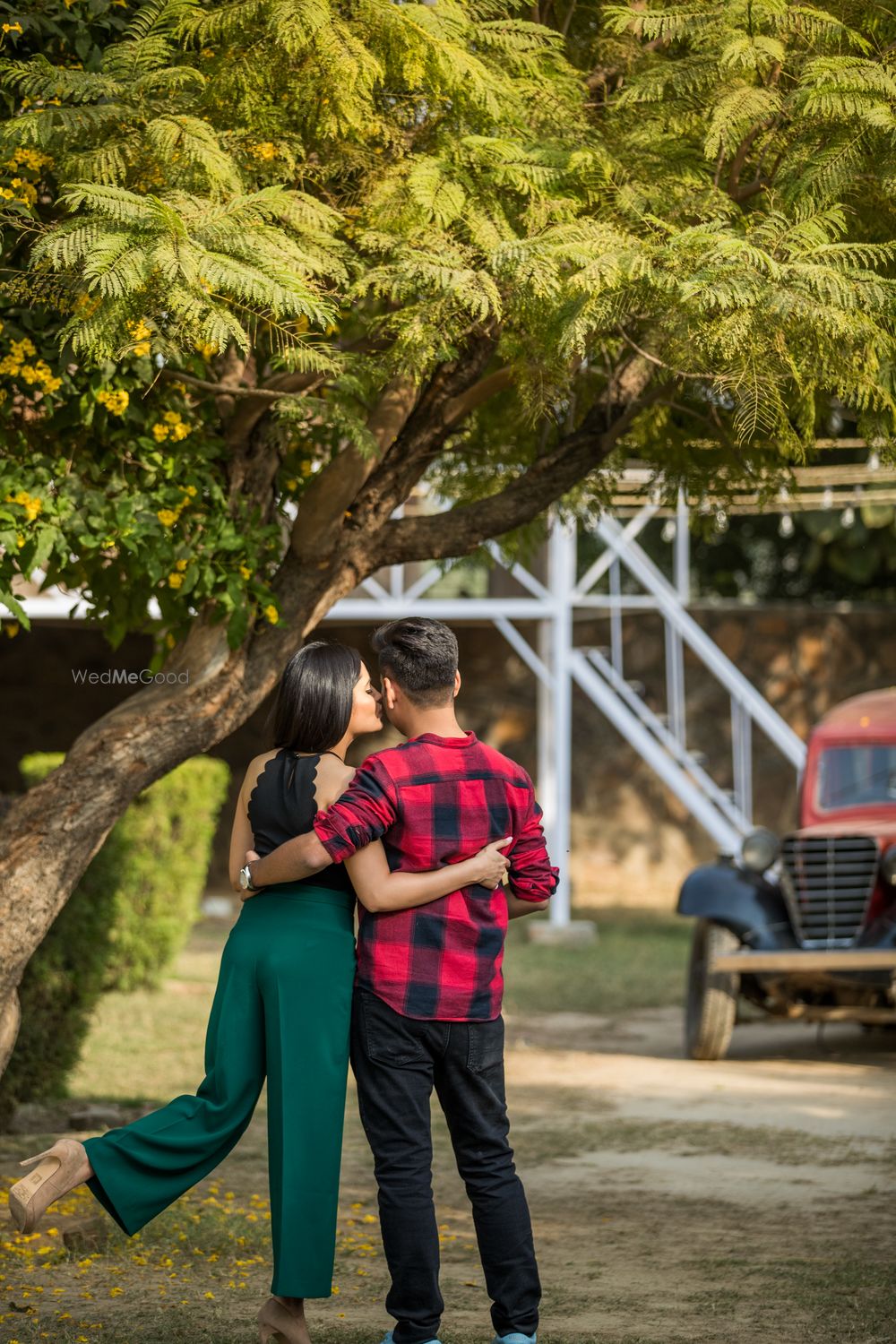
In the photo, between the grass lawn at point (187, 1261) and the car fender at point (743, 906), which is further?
the car fender at point (743, 906)

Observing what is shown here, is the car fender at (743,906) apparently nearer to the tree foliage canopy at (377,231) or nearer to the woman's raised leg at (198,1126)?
the tree foliage canopy at (377,231)

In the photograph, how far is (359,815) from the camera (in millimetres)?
3465

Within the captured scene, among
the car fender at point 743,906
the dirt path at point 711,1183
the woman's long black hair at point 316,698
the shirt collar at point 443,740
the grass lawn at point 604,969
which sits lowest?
the dirt path at point 711,1183

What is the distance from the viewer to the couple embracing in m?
3.51

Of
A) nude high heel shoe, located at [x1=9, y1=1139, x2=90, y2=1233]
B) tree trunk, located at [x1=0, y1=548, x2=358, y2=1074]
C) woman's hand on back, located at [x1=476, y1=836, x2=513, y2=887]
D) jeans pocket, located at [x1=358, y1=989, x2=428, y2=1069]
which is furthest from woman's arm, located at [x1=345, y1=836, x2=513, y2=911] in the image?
tree trunk, located at [x1=0, y1=548, x2=358, y2=1074]

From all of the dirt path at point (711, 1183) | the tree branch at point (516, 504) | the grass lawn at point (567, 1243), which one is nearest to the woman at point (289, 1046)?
the grass lawn at point (567, 1243)

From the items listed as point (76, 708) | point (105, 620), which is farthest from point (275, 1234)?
point (76, 708)

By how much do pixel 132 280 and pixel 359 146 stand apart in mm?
1329

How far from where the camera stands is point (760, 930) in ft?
28.8

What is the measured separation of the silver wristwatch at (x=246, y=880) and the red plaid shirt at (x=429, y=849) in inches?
9.9

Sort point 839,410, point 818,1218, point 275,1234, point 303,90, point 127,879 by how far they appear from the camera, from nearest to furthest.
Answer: point 275,1234 < point 303,90 < point 818,1218 < point 839,410 < point 127,879

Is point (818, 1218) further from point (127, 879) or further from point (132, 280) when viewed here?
point (127, 879)

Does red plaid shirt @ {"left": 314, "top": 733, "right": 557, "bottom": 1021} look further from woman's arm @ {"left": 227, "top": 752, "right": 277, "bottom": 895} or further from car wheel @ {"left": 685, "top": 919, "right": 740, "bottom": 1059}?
car wheel @ {"left": 685, "top": 919, "right": 740, "bottom": 1059}

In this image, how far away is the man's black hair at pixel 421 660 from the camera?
11.8 ft
